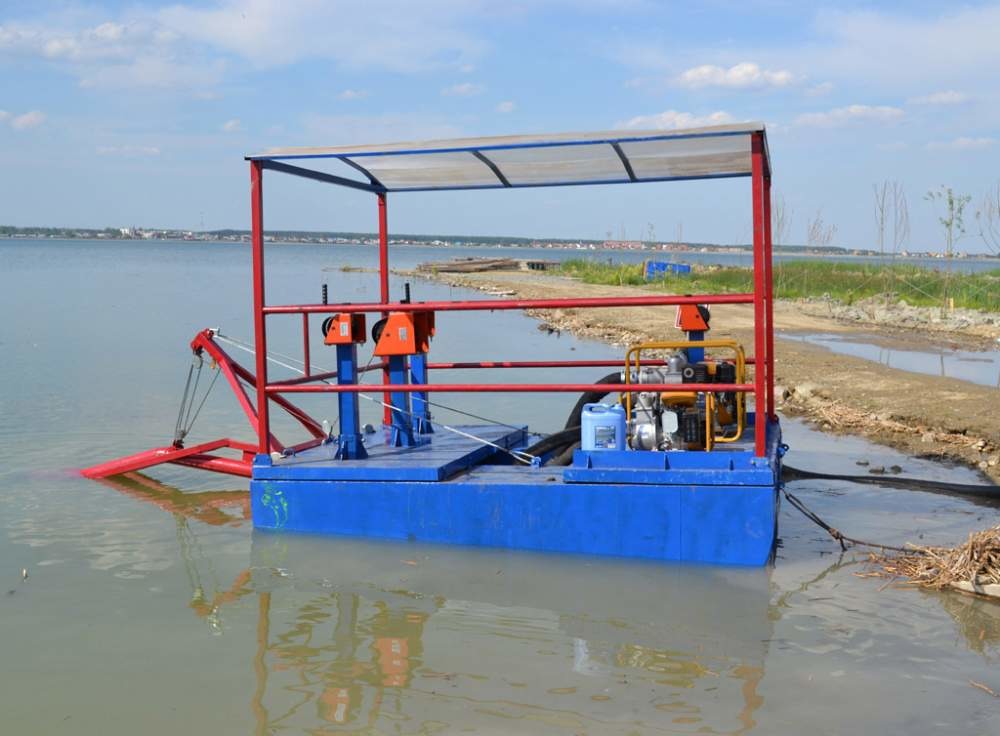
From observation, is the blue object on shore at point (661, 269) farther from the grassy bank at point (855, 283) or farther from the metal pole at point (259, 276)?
the metal pole at point (259, 276)

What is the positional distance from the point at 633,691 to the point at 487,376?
11.0 meters

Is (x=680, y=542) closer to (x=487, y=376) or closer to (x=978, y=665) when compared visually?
(x=978, y=665)

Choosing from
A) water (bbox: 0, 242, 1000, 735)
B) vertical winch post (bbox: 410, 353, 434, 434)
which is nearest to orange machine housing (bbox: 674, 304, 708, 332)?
water (bbox: 0, 242, 1000, 735)

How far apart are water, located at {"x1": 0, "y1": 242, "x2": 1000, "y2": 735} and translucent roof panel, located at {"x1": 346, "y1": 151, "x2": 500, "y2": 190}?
261 cm

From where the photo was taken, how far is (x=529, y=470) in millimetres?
6742

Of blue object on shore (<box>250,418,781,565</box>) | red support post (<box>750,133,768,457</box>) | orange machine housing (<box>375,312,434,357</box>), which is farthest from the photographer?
orange machine housing (<box>375,312,434,357</box>)

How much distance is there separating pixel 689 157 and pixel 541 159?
3.24 ft

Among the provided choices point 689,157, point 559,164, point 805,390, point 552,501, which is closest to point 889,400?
point 805,390

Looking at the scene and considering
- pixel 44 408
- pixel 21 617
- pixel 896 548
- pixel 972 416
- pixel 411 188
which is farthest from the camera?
pixel 44 408

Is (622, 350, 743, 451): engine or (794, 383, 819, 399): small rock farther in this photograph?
(794, 383, 819, 399): small rock

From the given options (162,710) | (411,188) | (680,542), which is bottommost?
(162,710)

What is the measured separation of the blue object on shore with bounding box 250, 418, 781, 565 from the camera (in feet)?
19.6

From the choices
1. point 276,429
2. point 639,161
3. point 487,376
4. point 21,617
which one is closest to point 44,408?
point 276,429

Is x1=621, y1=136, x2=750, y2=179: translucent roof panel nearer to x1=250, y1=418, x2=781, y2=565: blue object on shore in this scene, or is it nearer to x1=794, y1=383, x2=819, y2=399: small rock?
x1=250, y1=418, x2=781, y2=565: blue object on shore
